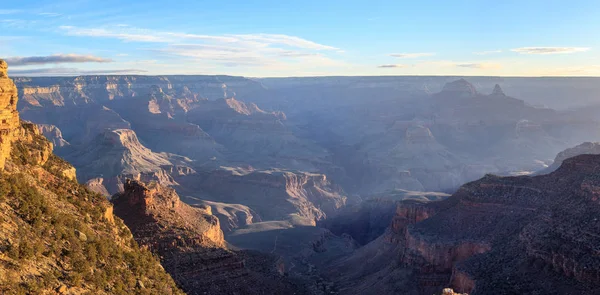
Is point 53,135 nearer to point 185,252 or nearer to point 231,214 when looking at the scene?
point 231,214

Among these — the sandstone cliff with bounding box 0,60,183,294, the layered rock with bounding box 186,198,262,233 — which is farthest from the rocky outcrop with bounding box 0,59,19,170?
the layered rock with bounding box 186,198,262,233

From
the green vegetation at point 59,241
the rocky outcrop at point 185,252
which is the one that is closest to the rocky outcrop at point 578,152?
the rocky outcrop at point 185,252

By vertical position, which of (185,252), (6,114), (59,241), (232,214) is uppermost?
(6,114)

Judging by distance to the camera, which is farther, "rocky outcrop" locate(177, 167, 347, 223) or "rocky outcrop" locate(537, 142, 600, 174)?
"rocky outcrop" locate(177, 167, 347, 223)

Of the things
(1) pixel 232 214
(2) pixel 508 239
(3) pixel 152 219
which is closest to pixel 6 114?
(3) pixel 152 219

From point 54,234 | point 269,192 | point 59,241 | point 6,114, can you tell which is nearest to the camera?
point 59,241

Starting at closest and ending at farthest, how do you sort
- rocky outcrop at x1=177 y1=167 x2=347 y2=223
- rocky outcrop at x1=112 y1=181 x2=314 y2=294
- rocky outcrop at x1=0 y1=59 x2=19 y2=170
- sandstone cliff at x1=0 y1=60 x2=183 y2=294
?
sandstone cliff at x1=0 y1=60 x2=183 y2=294 < rocky outcrop at x1=0 y1=59 x2=19 y2=170 < rocky outcrop at x1=112 y1=181 x2=314 y2=294 < rocky outcrop at x1=177 y1=167 x2=347 y2=223

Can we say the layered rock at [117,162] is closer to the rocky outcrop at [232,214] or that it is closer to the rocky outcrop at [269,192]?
the rocky outcrop at [269,192]

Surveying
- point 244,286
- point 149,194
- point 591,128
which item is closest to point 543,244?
point 244,286

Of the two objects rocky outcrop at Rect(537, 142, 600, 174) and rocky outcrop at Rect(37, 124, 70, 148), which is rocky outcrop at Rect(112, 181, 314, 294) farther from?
rocky outcrop at Rect(37, 124, 70, 148)
